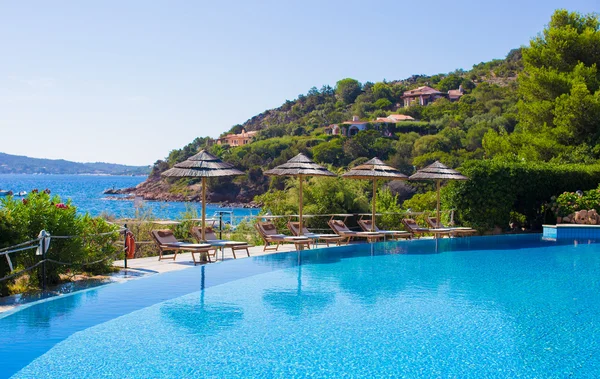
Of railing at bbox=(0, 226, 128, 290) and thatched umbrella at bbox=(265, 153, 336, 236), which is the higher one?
thatched umbrella at bbox=(265, 153, 336, 236)

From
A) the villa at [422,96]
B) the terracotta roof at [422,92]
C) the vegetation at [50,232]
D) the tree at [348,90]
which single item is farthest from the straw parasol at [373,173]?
the tree at [348,90]

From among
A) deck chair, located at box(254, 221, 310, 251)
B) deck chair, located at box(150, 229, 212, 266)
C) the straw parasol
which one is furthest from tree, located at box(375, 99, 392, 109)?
deck chair, located at box(150, 229, 212, 266)

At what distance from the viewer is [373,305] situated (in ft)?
26.7

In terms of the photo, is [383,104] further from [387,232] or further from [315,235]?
[315,235]

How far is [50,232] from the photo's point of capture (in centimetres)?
782

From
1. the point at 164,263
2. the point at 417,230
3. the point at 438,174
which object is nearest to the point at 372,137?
the point at 438,174

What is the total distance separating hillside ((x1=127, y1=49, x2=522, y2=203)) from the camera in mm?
66000

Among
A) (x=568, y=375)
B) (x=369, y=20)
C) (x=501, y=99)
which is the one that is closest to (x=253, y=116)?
(x=501, y=99)

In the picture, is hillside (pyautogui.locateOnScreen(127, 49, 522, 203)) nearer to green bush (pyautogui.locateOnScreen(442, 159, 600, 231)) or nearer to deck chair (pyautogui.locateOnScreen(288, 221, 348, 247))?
green bush (pyautogui.locateOnScreen(442, 159, 600, 231))

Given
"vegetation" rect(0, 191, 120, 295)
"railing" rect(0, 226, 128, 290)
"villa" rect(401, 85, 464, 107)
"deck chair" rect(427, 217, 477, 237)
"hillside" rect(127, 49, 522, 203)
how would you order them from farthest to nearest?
"villa" rect(401, 85, 464, 107) → "hillside" rect(127, 49, 522, 203) → "deck chair" rect(427, 217, 477, 237) → "vegetation" rect(0, 191, 120, 295) → "railing" rect(0, 226, 128, 290)

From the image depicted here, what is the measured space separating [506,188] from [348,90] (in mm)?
113660

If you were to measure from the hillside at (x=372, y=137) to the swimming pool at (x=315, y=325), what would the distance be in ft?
122

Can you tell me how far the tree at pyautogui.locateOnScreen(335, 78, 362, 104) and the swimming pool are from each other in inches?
4680

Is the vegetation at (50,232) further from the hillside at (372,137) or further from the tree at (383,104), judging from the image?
the tree at (383,104)
